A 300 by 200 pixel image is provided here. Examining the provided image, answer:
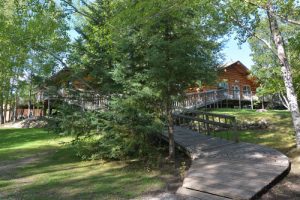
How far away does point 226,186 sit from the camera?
6.37m

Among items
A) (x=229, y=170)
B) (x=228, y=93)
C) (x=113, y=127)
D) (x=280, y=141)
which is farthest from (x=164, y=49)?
(x=228, y=93)

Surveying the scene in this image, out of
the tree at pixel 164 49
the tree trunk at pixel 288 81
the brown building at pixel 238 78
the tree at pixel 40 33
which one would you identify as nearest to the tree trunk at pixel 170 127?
the tree at pixel 164 49

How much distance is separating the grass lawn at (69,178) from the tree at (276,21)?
15.2 feet

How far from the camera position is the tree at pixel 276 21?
32.1 feet


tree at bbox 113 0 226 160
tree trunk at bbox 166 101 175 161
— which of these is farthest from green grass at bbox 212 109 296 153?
tree at bbox 113 0 226 160

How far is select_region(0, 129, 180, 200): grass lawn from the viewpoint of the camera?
288 inches

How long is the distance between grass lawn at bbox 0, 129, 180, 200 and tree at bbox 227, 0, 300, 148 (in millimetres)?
4632

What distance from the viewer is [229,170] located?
24.6 ft

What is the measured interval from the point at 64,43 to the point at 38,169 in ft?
20.1

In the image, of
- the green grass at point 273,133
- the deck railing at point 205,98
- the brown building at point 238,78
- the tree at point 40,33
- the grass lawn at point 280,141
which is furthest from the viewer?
the brown building at point 238,78

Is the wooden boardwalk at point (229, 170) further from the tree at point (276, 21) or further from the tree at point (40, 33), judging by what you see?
the tree at point (40, 33)

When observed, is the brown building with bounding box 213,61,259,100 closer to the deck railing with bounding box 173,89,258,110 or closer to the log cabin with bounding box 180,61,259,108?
the log cabin with bounding box 180,61,259,108

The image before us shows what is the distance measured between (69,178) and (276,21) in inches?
324

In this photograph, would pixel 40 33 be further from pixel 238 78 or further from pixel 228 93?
pixel 238 78
